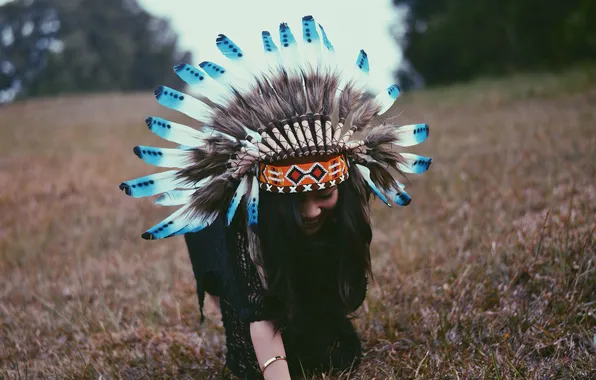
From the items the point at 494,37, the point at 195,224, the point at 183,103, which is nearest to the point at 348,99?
the point at 183,103

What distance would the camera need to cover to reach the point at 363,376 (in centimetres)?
237

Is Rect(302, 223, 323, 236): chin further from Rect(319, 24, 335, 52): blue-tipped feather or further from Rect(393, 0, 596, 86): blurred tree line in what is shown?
Rect(393, 0, 596, 86): blurred tree line

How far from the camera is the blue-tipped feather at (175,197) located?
6.61ft

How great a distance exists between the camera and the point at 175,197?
6.64 feet

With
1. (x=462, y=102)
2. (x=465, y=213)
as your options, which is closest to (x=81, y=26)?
(x=462, y=102)

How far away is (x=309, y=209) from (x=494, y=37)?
20995mm

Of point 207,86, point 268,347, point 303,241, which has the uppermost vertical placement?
point 207,86

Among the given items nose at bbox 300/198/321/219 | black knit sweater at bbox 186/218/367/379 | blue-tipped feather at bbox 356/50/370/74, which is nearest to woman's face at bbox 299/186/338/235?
nose at bbox 300/198/321/219

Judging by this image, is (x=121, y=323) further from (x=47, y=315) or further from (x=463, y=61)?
(x=463, y=61)

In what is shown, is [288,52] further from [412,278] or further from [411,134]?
[412,278]

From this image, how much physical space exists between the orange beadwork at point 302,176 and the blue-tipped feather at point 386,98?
1.15ft

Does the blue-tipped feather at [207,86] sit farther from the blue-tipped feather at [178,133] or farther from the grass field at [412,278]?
the grass field at [412,278]

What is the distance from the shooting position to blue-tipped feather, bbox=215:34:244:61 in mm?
2041

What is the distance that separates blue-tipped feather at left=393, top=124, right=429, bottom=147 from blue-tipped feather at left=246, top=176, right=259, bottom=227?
583 millimetres
